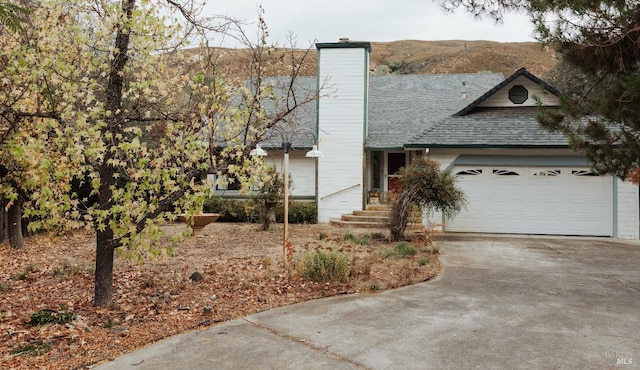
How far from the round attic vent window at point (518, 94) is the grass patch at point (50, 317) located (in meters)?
14.4

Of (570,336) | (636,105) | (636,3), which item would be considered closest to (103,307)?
(570,336)

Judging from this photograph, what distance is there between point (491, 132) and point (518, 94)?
6.66 feet

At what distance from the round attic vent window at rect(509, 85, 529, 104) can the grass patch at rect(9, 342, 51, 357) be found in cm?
1489

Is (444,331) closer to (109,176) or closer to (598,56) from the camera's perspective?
(109,176)

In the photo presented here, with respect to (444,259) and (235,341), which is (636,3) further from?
(235,341)

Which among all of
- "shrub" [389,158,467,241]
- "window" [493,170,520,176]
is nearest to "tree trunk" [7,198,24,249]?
"shrub" [389,158,467,241]

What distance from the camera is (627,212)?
44.8 feet

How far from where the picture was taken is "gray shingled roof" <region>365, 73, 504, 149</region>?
17948mm

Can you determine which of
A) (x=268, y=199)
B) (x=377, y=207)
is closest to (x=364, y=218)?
(x=377, y=207)

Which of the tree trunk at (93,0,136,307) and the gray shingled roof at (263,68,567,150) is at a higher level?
the gray shingled roof at (263,68,567,150)

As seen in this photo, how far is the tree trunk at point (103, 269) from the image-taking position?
5820mm

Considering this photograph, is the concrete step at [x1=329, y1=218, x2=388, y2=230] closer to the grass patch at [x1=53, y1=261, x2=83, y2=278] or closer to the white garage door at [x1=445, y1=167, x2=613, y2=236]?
the white garage door at [x1=445, y1=167, x2=613, y2=236]

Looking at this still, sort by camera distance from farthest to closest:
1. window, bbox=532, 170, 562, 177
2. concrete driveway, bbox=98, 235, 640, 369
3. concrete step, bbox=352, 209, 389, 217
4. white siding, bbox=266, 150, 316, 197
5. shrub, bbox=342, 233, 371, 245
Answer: white siding, bbox=266, 150, 316, 197
concrete step, bbox=352, 209, 389, 217
window, bbox=532, 170, 562, 177
shrub, bbox=342, 233, 371, 245
concrete driveway, bbox=98, 235, 640, 369

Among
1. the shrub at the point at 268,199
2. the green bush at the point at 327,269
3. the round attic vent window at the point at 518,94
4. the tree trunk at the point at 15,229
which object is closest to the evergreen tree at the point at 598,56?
the green bush at the point at 327,269
